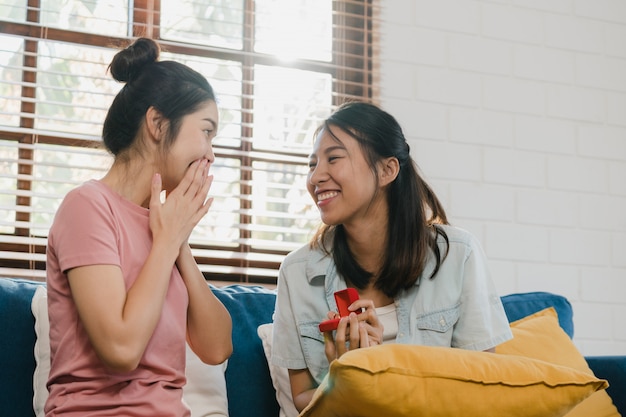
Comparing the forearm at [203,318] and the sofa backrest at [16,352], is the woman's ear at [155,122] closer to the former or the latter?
the forearm at [203,318]

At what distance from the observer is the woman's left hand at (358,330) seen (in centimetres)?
154

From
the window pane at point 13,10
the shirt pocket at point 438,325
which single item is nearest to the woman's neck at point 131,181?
the shirt pocket at point 438,325

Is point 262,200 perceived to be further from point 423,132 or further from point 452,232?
point 452,232

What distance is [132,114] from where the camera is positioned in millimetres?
1422

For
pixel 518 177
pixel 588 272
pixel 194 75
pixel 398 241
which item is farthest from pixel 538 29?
pixel 194 75

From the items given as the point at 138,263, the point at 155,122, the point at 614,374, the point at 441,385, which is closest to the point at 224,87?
the point at 155,122

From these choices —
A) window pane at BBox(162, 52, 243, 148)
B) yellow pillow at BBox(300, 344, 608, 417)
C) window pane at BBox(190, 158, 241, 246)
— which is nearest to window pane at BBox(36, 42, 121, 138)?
window pane at BBox(162, 52, 243, 148)

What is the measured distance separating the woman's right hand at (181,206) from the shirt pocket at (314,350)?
0.50 meters

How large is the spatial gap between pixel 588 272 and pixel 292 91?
4.17 ft

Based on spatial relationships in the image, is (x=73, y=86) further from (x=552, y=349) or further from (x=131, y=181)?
(x=552, y=349)

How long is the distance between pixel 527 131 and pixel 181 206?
1.85 metres

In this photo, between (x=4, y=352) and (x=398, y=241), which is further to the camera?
Answer: (x=398, y=241)

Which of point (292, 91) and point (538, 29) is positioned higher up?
point (538, 29)

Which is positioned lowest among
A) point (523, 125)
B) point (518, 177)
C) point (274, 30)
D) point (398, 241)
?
point (398, 241)
